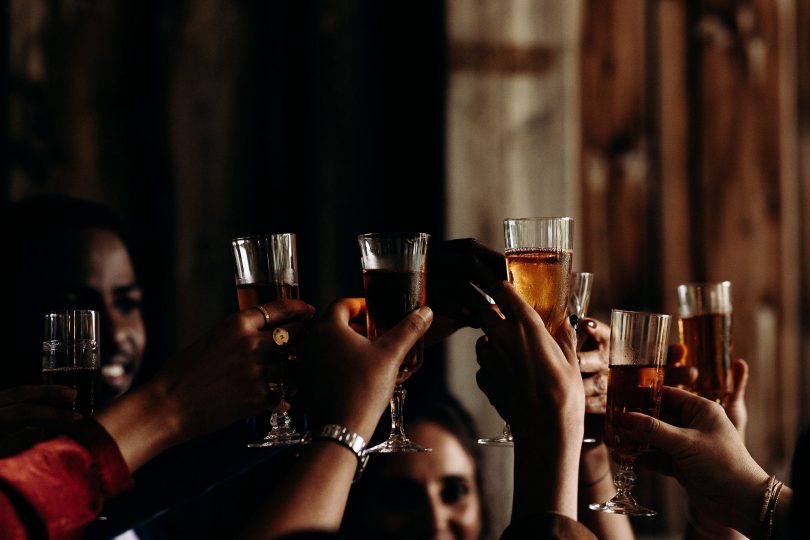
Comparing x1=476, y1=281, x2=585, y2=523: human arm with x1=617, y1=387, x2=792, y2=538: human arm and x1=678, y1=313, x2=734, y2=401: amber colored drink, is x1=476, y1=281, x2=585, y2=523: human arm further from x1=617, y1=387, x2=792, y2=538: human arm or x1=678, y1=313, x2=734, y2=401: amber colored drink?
x1=678, y1=313, x2=734, y2=401: amber colored drink

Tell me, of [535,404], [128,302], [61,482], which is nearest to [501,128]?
[128,302]

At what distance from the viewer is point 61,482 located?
1.23 meters

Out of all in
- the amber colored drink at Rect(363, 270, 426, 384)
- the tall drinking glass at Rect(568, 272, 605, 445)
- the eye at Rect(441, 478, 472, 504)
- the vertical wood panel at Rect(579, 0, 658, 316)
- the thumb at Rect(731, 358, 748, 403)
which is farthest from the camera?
the vertical wood panel at Rect(579, 0, 658, 316)

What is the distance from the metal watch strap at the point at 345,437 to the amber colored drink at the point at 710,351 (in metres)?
0.95

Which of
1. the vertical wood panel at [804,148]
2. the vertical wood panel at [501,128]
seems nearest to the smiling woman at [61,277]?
the vertical wood panel at [501,128]

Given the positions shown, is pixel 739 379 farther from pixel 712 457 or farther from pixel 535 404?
pixel 535 404

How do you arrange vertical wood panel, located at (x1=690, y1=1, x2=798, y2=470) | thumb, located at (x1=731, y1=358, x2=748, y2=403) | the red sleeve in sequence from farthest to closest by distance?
vertical wood panel, located at (x1=690, y1=1, x2=798, y2=470) < thumb, located at (x1=731, y1=358, x2=748, y2=403) < the red sleeve

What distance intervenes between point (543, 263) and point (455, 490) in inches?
50.5

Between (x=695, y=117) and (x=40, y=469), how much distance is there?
2574mm

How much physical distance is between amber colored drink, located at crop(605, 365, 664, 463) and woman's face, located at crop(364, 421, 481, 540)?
1.08m

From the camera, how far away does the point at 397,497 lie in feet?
8.55

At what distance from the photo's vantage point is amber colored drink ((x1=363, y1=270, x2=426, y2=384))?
150cm

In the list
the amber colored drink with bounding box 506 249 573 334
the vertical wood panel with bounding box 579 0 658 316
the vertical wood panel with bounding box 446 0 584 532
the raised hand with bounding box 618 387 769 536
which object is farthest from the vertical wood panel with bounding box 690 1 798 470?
the amber colored drink with bounding box 506 249 573 334


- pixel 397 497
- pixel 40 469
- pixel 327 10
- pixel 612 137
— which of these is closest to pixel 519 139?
pixel 612 137
